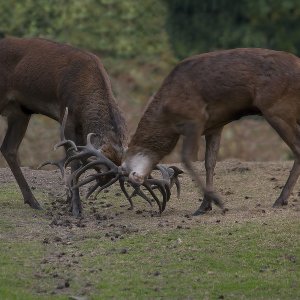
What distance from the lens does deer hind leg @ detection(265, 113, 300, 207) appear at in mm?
11741

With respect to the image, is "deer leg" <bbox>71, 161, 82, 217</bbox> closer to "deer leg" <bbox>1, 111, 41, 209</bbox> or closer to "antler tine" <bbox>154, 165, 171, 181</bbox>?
"antler tine" <bbox>154, 165, 171, 181</bbox>

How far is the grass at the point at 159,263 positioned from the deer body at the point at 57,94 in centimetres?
129

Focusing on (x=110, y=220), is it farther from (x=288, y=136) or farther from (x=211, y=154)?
(x=288, y=136)

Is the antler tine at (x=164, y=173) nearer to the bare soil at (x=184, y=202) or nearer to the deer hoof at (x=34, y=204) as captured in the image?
the bare soil at (x=184, y=202)

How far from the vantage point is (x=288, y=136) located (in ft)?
38.8

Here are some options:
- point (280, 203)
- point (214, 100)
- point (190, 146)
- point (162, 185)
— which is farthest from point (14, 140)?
point (280, 203)

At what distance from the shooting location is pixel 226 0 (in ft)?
78.4

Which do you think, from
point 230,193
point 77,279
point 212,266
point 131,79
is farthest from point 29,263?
point 131,79

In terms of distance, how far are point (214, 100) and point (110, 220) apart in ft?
5.29

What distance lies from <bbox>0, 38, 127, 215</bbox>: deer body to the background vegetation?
7.97 metres

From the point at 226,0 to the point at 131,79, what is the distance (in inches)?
101

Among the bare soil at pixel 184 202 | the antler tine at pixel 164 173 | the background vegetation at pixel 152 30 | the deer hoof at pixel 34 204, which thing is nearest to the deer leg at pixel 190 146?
the antler tine at pixel 164 173

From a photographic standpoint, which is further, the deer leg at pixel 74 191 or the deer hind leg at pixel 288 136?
the deer leg at pixel 74 191

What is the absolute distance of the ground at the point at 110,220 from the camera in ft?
31.3
